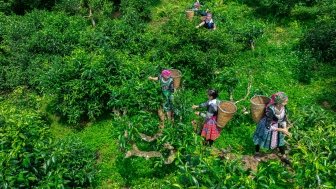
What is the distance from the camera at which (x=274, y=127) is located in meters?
7.54

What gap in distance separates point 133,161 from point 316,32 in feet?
24.5

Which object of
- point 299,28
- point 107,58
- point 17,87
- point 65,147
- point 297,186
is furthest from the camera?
point 299,28

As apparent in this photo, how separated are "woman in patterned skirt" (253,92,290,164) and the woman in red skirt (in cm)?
92

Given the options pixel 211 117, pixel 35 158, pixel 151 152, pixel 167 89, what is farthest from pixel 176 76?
pixel 35 158

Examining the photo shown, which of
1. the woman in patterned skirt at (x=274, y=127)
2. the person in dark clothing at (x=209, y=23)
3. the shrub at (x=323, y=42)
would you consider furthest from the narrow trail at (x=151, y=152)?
the shrub at (x=323, y=42)

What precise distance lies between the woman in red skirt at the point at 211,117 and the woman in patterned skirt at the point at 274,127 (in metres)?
0.92

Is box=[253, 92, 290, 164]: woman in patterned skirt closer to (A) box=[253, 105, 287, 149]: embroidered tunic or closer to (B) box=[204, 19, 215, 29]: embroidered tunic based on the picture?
(A) box=[253, 105, 287, 149]: embroidered tunic

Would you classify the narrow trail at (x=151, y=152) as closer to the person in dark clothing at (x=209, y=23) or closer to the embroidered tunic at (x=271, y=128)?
the embroidered tunic at (x=271, y=128)

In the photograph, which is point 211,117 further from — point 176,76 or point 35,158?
point 35,158

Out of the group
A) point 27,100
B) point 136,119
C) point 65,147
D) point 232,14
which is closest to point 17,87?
point 27,100

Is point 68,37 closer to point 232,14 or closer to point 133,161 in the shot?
point 133,161

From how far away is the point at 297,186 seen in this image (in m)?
5.09

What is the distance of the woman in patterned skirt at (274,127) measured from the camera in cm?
735

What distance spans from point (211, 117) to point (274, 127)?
137cm
